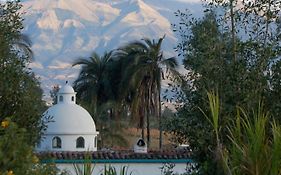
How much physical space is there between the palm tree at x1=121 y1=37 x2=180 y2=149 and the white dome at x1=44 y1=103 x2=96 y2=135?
38.5ft

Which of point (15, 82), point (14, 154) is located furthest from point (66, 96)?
point (14, 154)

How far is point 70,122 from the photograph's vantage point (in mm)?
43906

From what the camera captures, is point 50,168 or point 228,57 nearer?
point 50,168

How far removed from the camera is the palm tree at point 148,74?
5603 centimetres

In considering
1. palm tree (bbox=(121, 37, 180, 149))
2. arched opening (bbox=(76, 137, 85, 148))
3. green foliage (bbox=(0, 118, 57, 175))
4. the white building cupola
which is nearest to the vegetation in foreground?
green foliage (bbox=(0, 118, 57, 175))

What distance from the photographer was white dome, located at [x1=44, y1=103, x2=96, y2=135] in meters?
43.5

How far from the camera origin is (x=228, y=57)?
1455 centimetres

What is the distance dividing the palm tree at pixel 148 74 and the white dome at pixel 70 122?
1172 centimetres

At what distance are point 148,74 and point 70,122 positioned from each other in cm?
1341

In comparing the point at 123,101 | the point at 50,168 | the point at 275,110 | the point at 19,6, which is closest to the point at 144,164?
the point at 19,6

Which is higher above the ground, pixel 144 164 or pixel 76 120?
pixel 76 120

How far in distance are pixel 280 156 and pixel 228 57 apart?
629cm

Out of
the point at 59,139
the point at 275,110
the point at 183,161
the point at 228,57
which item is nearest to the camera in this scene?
the point at 275,110

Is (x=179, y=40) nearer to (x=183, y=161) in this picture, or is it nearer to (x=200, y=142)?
(x=200, y=142)
